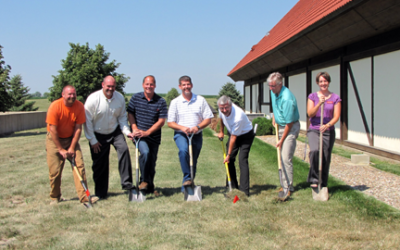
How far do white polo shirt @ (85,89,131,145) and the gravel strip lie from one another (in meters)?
4.10

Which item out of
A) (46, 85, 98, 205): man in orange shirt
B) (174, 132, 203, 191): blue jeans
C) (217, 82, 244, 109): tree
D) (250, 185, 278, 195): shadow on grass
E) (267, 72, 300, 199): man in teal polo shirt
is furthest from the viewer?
(217, 82, 244, 109): tree

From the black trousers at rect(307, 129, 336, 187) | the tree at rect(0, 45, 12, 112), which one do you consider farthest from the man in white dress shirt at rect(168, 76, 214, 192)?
the tree at rect(0, 45, 12, 112)

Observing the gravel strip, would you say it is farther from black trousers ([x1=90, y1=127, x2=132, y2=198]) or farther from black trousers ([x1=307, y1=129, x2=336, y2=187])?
black trousers ([x1=90, y1=127, x2=132, y2=198])

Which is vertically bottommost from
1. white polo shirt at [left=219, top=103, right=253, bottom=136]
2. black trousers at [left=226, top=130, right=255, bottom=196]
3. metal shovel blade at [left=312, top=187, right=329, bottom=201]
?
metal shovel blade at [left=312, top=187, right=329, bottom=201]

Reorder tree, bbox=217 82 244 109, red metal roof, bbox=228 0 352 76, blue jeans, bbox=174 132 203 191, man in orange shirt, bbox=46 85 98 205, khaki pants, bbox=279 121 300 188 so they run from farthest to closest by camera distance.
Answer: tree, bbox=217 82 244 109 < red metal roof, bbox=228 0 352 76 < blue jeans, bbox=174 132 203 191 < khaki pants, bbox=279 121 300 188 < man in orange shirt, bbox=46 85 98 205

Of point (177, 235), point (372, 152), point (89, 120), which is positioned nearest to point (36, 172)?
point (89, 120)

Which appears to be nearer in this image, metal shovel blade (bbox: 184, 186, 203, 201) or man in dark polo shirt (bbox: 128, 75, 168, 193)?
metal shovel blade (bbox: 184, 186, 203, 201)

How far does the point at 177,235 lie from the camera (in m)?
4.41

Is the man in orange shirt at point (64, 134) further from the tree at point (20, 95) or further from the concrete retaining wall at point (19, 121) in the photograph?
the tree at point (20, 95)

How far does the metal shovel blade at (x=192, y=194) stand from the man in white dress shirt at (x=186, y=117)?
201mm

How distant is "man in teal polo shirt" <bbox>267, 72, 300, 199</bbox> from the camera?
594cm

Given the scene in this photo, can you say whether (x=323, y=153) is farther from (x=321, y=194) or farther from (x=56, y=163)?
(x=56, y=163)

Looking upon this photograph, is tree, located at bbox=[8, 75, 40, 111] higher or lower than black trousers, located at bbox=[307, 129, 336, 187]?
higher

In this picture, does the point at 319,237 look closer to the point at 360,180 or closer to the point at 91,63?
the point at 360,180
